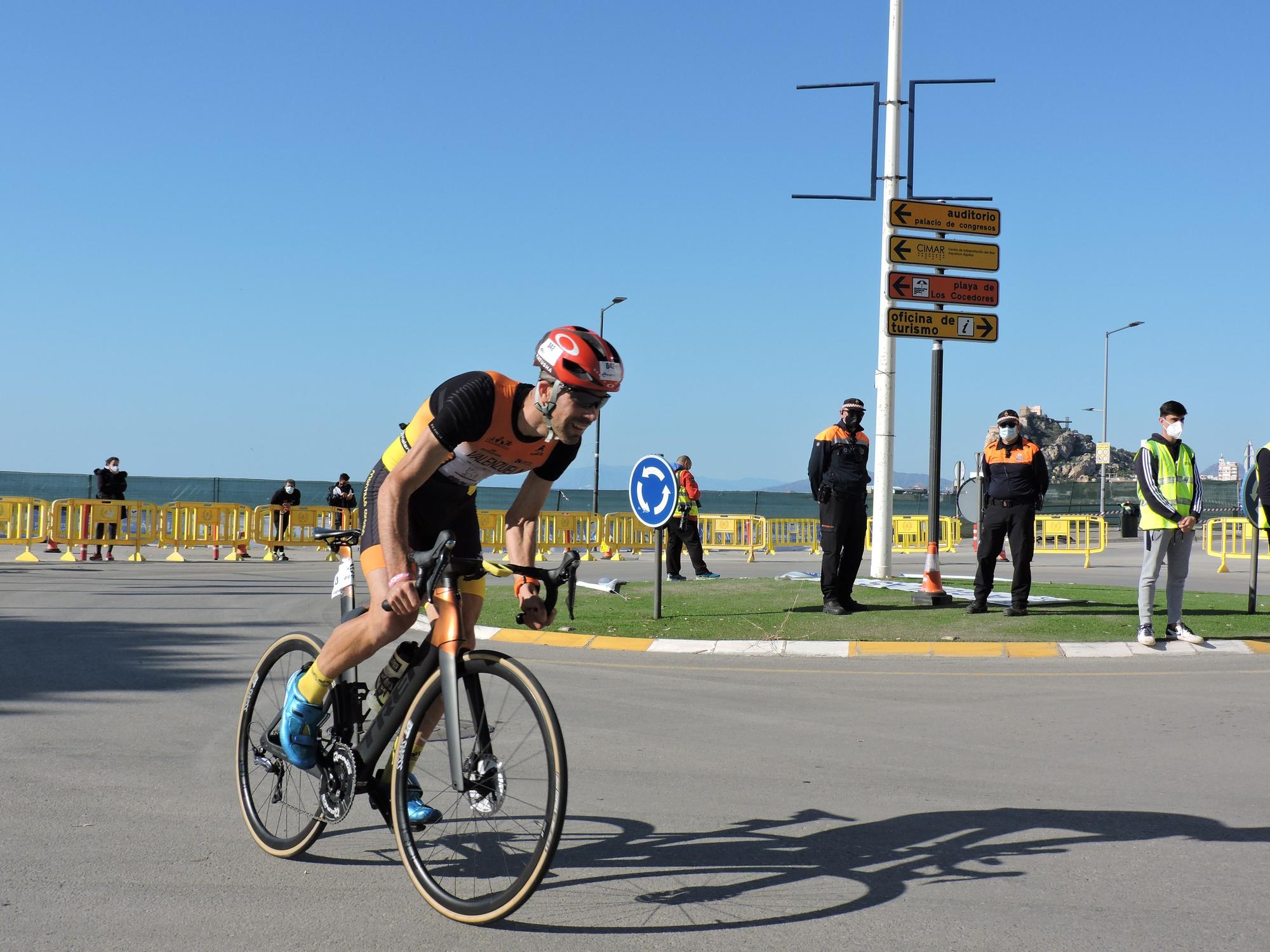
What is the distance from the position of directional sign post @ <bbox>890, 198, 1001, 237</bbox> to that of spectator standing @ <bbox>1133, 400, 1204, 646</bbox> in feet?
14.8

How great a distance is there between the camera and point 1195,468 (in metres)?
10.2

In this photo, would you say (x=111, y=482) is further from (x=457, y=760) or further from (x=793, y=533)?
(x=457, y=760)

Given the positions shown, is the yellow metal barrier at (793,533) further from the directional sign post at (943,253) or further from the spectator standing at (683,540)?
the directional sign post at (943,253)

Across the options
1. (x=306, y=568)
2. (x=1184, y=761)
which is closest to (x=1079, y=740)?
(x=1184, y=761)

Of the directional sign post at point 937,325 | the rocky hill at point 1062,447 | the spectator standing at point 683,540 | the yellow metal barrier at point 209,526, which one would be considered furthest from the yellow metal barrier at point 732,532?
the rocky hill at point 1062,447

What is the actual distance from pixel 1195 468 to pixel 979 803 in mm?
6240

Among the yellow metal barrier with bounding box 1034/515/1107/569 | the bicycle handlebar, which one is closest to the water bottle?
the bicycle handlebar

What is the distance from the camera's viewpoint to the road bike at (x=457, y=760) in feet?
11.2

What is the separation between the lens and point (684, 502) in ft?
63.6

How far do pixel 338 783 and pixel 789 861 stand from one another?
160cm

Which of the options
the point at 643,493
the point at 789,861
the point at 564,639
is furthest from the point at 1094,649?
the point at 789,861

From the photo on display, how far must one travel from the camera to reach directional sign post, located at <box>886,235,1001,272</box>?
45.9ft

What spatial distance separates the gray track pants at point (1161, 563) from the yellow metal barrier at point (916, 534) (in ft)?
66.2

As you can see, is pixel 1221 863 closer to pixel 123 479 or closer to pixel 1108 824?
pixel 1108 824
